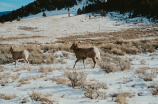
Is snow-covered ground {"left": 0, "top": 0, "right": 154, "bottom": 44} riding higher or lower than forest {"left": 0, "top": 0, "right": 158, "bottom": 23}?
lower

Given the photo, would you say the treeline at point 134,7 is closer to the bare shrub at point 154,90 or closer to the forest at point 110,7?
the forest at point 110,7

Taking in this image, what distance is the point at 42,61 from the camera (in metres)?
11.0

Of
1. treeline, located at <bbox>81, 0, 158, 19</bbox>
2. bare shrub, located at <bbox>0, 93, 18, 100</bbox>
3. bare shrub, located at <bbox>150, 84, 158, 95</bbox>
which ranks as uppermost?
treeline, located at <bbox>81, 0, 158, 19</bbox>

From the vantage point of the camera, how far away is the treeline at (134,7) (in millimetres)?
69756

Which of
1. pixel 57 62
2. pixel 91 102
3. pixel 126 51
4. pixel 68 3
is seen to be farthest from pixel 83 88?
pixel 68 3

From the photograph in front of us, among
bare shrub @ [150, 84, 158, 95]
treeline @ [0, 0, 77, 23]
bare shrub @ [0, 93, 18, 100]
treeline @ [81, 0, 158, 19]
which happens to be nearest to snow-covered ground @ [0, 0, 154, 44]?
treeline @ [81, 0, 158, 19]

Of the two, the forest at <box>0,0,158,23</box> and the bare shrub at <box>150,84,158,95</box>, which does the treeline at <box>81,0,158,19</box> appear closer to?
the forest at <box>0,0,158,23</box>

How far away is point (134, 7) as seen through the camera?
8806 centimetres

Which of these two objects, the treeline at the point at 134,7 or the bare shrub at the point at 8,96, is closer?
the bare shrub at the point at 8,96

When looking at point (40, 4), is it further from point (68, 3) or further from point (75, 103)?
point (75, 103)

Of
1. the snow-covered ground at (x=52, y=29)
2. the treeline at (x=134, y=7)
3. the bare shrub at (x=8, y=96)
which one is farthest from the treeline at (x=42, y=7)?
the bare shrub at (x=8, y=96)

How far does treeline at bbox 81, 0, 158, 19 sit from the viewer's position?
229 ft

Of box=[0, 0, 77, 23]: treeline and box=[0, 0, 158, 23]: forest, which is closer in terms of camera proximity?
box=[0, 0, 158, 23]: forest

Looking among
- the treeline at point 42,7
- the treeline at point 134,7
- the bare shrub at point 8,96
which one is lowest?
the bare shrub at point 8,96
